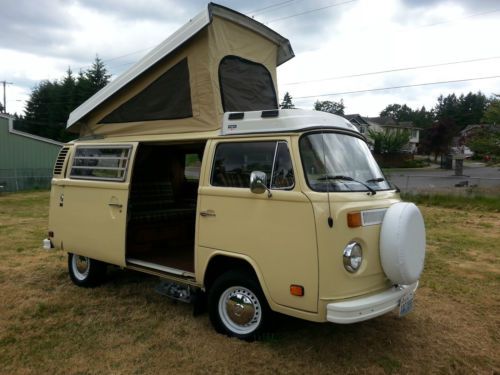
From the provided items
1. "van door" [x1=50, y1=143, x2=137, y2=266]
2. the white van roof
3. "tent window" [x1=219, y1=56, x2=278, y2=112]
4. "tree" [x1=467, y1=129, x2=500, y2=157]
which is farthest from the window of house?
"tree" [x1=467, y1=129, x2=500, y2=157]

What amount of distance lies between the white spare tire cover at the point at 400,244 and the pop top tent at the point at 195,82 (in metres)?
2.10

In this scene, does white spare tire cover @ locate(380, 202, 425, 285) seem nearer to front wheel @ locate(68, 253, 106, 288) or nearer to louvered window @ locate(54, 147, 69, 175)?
front wheel @ locate(68, 253, 106, 288)

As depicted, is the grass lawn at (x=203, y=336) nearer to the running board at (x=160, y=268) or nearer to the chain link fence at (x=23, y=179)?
the running board at (x=160, y=268)

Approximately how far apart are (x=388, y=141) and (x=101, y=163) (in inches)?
1665

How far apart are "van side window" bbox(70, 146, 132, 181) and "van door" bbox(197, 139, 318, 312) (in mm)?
1479

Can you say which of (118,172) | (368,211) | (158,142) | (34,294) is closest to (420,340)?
(368,211)

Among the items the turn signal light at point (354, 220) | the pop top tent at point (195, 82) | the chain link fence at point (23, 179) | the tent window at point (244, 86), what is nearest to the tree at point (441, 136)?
the chain link fence at point (23, 179)

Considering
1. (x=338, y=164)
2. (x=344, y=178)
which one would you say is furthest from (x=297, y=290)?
(x=338, y=164)

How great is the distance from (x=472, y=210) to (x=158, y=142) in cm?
1247

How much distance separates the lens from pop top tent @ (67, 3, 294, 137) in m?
5.00

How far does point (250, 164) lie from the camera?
14.0ft

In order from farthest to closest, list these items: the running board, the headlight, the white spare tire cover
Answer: the running board < the white spare tire cover < the headlight

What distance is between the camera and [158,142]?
17.2 feet

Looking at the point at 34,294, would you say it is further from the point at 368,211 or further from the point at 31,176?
the point at 31,176
